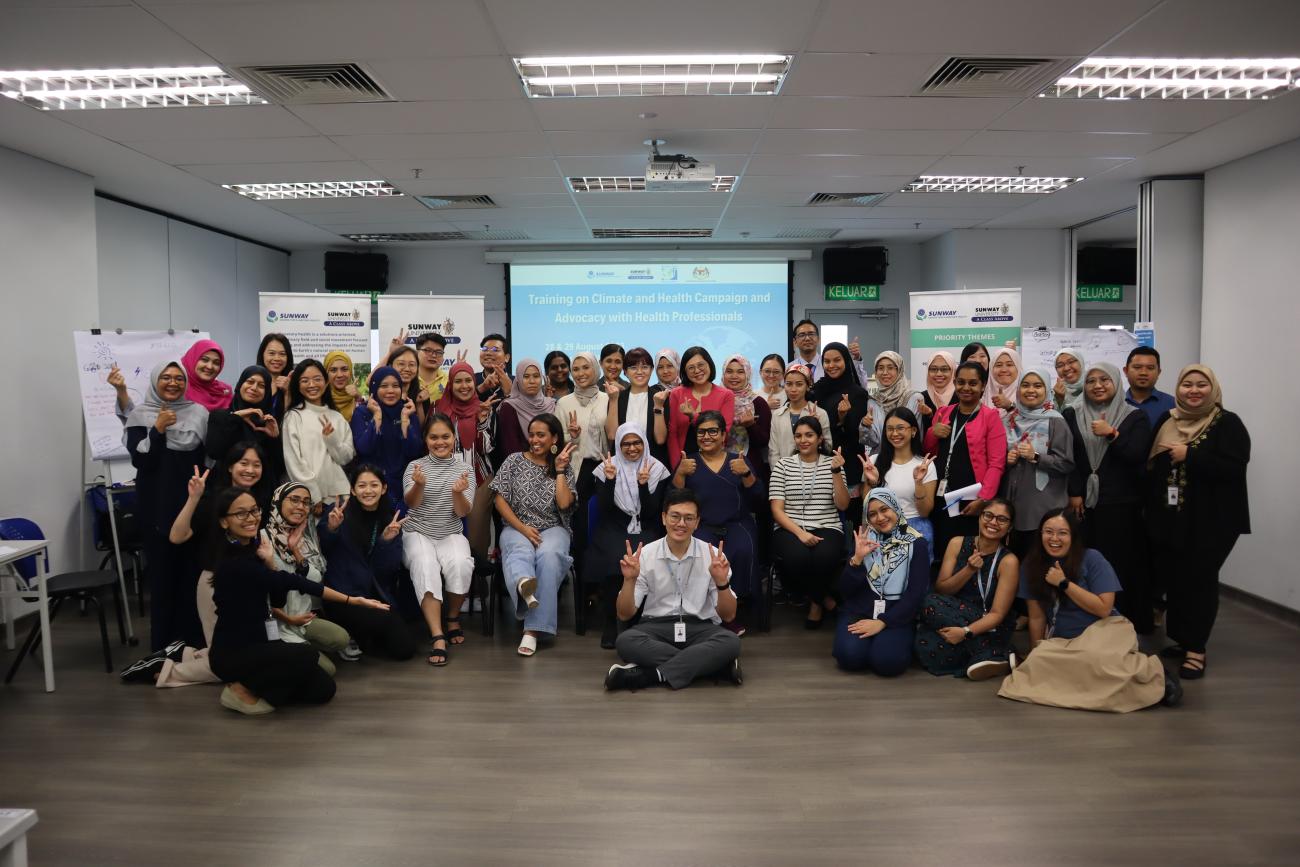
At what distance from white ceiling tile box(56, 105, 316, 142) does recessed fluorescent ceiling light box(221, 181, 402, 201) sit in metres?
1.44

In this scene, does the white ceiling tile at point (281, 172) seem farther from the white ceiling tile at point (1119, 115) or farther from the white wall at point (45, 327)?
the white ceiling tile at point (1119, 115)

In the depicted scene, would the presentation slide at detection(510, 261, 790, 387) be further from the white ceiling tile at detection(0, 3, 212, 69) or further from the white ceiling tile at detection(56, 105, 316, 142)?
the white ceiling tile at detection(0, 3, 212, 69)

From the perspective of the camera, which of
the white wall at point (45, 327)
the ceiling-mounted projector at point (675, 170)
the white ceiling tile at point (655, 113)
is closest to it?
the white ceiling tile at point (655, 113)

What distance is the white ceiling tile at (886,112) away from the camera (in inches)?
177

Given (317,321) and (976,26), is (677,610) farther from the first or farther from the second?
(317,321)

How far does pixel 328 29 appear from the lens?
3.50 m

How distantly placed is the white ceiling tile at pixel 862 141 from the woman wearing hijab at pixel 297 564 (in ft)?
11.8

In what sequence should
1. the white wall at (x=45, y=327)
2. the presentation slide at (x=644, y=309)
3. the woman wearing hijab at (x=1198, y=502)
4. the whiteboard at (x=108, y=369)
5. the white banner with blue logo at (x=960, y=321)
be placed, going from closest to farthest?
the woman wearing hijab at (x=1198, y=502) < the white wall at (x=45, y=327) < the whiteboard at (x=108, y=369) < the white banner with blue logo at (x=960, y=321) < the presentation slide at (x=644, y=309)

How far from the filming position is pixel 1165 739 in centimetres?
327

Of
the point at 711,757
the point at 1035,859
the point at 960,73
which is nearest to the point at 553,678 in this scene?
the point at 711,757

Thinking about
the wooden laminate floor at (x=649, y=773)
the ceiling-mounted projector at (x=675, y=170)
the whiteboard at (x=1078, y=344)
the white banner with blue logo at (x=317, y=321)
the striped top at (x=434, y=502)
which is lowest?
the wooden laminate floor at (x=649, y=773)

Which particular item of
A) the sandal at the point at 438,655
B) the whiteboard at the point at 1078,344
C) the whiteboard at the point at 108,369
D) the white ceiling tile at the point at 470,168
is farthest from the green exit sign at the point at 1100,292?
the whiteboard at the point at 108,369

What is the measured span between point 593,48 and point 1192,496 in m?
3.72

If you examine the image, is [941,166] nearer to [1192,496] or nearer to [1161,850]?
[1192,496]
